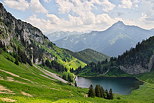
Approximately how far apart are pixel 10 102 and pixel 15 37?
6851 inches

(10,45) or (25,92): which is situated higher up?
(10,45)

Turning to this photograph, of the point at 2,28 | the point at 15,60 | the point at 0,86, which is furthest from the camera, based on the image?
the point at 2,28

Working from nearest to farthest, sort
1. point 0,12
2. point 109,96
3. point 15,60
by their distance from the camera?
point 109,96
point 15,60
point 0,12

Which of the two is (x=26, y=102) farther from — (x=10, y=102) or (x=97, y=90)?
(x=97, y=90)

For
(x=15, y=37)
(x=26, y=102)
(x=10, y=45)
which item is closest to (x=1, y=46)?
(x=10, y=45)

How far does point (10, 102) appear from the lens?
118ft

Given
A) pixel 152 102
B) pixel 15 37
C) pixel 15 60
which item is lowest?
pixel 152 102

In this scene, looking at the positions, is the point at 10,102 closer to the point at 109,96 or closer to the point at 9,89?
the point at 9,89

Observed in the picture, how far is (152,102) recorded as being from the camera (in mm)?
91438

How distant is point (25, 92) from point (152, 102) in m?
68.9

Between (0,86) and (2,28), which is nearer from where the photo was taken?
(0,86)

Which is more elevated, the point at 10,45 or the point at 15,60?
the point at 10,45

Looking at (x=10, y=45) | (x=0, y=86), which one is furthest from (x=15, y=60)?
(x=0, y=86)

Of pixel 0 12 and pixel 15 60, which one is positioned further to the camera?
pixel 0 12
